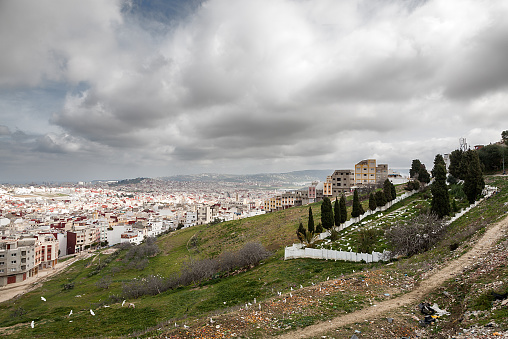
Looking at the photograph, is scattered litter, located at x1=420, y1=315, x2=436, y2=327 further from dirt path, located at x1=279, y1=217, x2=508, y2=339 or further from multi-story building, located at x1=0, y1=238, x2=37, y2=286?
multi-story building, located at x1=0, y1=238, x2=37, y2=286

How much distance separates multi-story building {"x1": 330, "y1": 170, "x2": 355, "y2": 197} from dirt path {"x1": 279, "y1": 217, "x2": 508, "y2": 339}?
62483mm

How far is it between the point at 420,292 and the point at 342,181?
231 ft

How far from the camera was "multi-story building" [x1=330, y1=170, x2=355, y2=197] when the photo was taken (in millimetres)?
79562

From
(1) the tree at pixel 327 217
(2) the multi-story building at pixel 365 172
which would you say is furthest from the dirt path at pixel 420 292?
(2) the multi-story building at pixel 365 172

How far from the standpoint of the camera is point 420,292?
1316 cm

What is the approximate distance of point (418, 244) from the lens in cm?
2069

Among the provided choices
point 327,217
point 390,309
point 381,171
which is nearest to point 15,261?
point 327,217

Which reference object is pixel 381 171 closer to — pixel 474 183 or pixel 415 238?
pixel 474 183

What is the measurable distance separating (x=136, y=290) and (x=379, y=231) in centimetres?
2641

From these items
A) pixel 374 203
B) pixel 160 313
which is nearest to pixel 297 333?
pixel 160 313

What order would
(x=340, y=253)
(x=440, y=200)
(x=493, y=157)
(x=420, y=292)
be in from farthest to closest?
1. (x=493, y=157)
2. (x=440, y=200)
3. (x=340, y=253)
4. (x=420, y=292)

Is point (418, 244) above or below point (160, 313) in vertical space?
above

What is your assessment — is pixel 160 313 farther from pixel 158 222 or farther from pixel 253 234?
pixel 158 222

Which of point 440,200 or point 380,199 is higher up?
point 440,200
